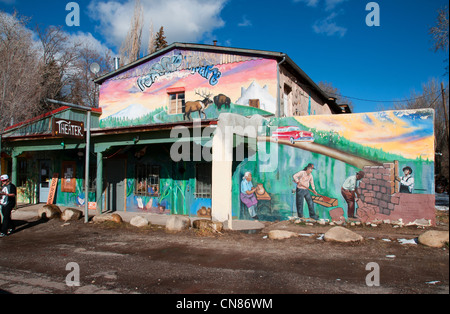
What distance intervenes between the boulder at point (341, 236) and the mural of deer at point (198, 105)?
753cm

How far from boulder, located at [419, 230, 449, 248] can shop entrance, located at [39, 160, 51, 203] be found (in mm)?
16279

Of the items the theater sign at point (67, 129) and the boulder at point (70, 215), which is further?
the boulder at point (70, 215)

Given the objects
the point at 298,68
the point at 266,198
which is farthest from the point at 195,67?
the point at 266,198

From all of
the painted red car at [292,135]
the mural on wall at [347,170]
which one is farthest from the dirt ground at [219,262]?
the painted red car at [292,135]

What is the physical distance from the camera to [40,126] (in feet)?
47.7

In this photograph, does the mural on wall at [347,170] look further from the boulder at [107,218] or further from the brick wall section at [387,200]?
the boulder at [107,218]

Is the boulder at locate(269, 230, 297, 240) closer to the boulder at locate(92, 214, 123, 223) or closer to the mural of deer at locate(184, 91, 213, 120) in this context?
the boulder at locate(92, 214, 123, 223)

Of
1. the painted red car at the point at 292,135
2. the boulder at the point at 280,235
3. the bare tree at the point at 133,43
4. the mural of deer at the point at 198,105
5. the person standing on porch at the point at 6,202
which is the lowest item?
the boulder at the point at 280,235

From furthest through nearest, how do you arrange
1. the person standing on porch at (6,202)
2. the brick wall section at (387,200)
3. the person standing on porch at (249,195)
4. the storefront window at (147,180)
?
the storefront window at (147,180)
the person standing on porch at (249,195)
the brick wall section at (387,200)
the person standing on porch at (6,202)

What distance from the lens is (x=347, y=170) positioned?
32.5 feet

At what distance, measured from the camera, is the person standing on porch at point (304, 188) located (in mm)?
10287

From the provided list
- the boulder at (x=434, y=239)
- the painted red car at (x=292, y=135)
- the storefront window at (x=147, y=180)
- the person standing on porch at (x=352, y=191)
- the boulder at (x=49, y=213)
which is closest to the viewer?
the boulder at (x=434, y=239)
